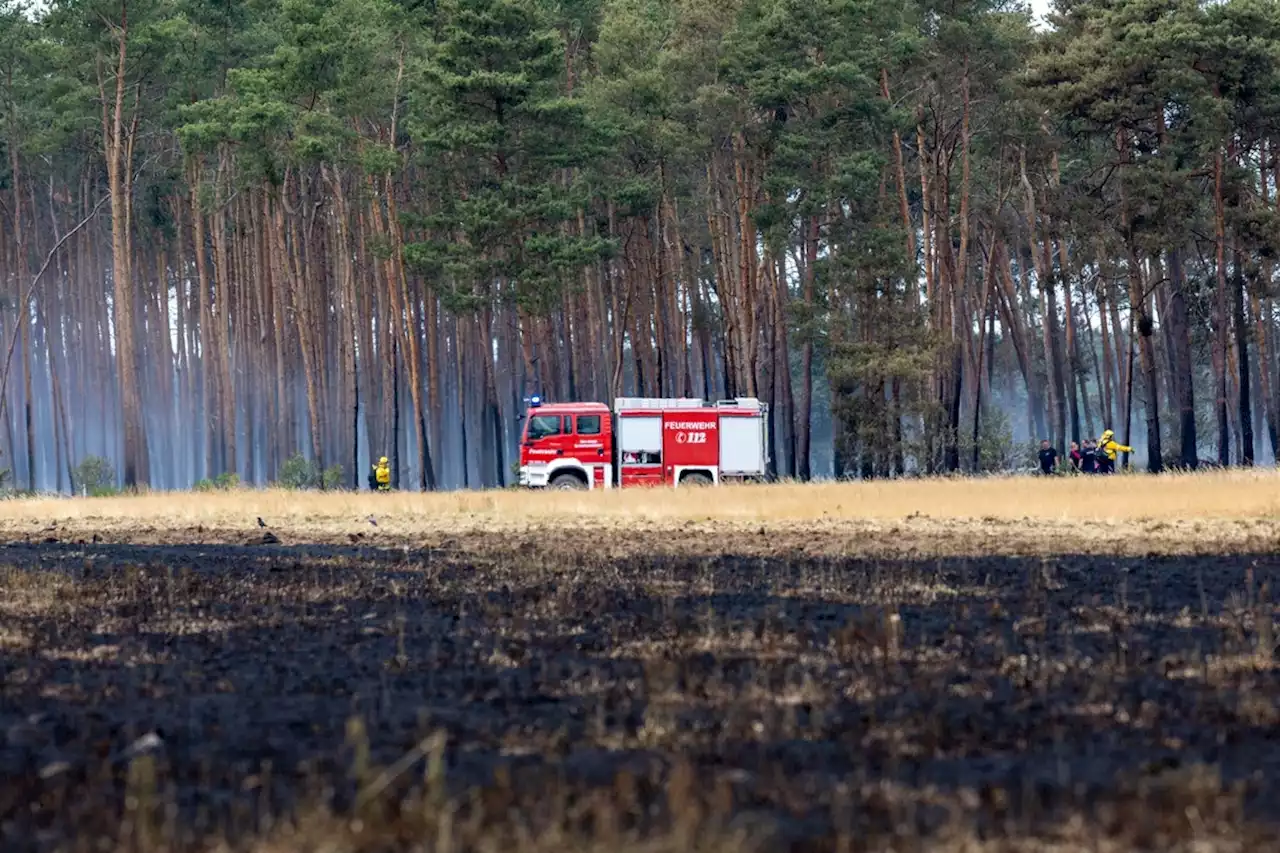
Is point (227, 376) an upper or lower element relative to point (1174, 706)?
upper

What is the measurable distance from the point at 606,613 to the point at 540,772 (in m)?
6.86

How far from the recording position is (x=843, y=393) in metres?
51.0

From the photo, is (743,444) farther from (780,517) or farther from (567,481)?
(780,517)

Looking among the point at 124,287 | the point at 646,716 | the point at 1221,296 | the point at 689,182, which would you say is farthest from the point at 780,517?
the point at 689,182

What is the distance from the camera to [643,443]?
43.9 metres

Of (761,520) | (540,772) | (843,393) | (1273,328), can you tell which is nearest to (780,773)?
(540,772)

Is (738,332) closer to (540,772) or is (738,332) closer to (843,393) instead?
(843,393)

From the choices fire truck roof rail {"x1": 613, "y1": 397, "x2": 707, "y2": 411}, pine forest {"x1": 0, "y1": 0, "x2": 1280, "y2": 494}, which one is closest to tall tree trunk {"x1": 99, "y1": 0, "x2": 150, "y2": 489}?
pine forest {"x1": 0, "y1": 0, "x2": 1280, "y2": 494}

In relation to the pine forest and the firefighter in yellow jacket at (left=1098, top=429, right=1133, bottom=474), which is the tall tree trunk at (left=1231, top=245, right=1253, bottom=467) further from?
the firefighter in yellow jacket at (left=1098, top=429, right=1133, bottom=474)

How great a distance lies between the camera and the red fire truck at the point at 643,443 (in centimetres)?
4353

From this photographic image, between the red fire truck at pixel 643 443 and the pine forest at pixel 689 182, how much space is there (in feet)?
17.5

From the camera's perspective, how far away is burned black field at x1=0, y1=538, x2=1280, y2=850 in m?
6.47

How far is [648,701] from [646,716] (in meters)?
0.62

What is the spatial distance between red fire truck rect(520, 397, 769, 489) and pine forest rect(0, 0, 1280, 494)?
534 centimetres
